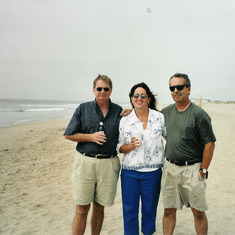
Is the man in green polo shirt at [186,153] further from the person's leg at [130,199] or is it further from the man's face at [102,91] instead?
the man's face at [102,91]

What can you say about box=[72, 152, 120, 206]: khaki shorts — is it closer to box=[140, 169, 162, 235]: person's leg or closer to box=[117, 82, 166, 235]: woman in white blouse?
box=[117, 82, 166, 235]: woman in white blouse

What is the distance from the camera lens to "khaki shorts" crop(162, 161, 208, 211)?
270cm

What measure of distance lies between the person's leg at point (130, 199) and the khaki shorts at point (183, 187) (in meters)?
0.41

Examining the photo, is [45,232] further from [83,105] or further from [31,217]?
[83,105]

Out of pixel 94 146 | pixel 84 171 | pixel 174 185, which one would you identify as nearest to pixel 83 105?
pixel 94 146

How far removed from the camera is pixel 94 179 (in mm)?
2912

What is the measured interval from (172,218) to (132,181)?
0.87 m

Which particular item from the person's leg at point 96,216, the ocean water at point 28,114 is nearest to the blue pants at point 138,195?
the person's leg at point 96,216

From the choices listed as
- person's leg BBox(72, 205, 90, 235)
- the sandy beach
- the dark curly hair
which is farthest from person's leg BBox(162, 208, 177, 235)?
the dark curly hair

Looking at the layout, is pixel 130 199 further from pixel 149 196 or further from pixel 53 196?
pixel 53 196

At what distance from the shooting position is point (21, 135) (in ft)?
41.4

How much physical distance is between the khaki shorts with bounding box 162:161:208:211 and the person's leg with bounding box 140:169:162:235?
14cm

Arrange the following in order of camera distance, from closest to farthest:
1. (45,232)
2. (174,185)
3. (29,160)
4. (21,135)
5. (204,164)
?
1. (204,164)
2. (174,185)
3. (45,232)
4. (29,160)
5. (21,135)

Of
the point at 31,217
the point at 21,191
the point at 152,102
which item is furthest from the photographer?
the point at 21,191
